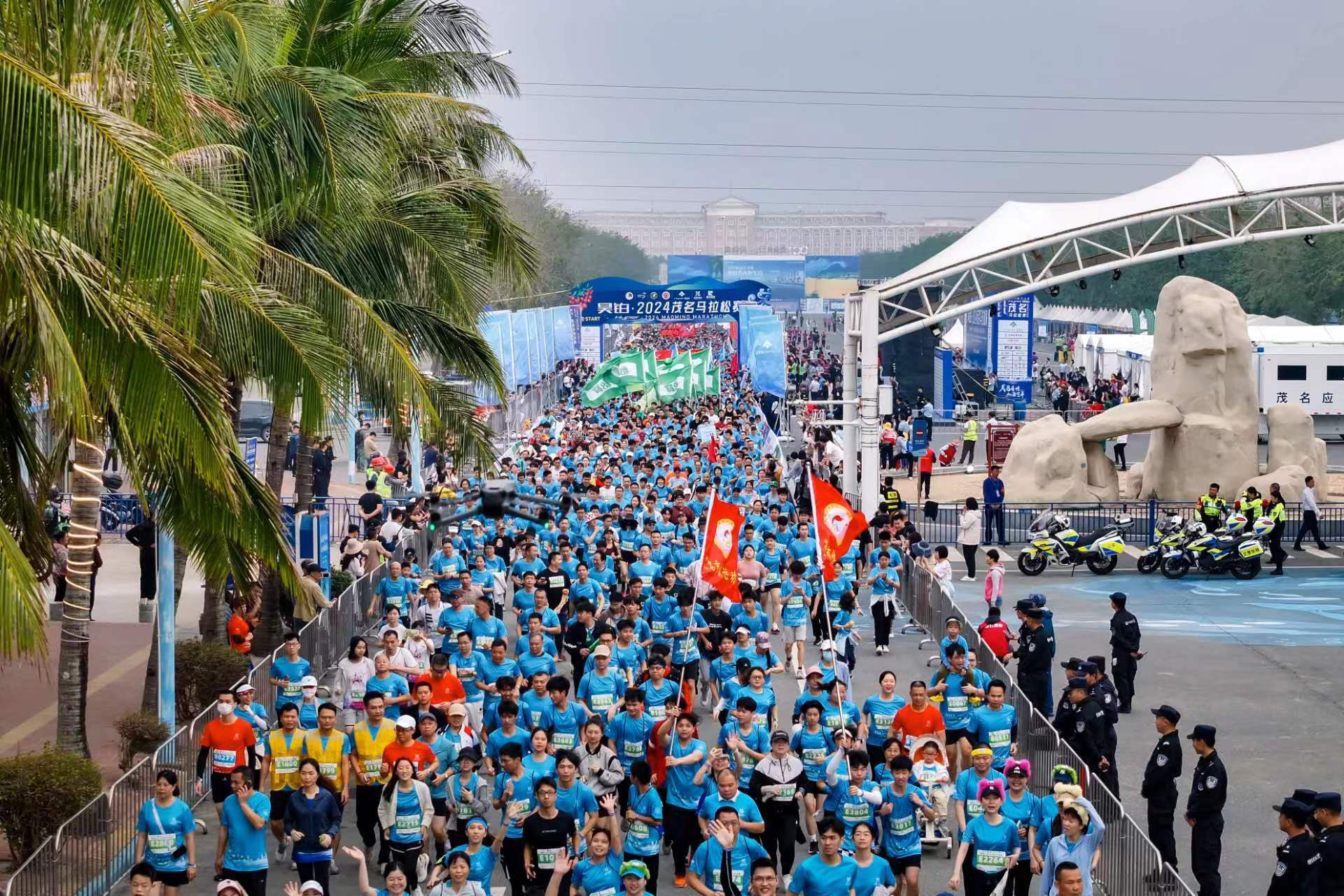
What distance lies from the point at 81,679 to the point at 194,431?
545 centimetres

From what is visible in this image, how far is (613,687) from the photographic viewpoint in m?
14.4

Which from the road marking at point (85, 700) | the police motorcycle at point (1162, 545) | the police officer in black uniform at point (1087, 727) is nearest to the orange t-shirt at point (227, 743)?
the road marking at point (85, 700)


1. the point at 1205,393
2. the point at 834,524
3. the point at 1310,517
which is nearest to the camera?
the point at 834,524

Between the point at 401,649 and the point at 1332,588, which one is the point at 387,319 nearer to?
the point at 401,649

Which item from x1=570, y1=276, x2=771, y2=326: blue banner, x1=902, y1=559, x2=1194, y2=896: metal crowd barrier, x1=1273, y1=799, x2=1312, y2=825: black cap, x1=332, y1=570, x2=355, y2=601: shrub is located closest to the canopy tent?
x1=332, y1=570, x2=355, y2=601: shrub

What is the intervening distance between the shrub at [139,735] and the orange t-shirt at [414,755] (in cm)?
337

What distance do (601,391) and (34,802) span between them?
30430 mm

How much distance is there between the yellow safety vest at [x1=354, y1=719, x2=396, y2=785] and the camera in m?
12.9

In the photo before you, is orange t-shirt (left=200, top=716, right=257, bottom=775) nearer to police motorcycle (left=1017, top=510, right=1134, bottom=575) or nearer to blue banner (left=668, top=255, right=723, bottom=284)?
police motorcycle (left=1017, top=510, right=1134, bottom=575)

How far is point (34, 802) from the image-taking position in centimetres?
1271

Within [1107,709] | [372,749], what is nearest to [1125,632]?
[1107,709]

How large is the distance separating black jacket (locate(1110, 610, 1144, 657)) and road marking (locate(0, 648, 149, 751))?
9601 millimetres

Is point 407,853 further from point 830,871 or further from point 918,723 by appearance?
point 918,723

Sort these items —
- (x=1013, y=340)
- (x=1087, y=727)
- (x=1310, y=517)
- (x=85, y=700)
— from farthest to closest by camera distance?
1. (x=1013, y=340)
2. (x=1310, y=517)
3. (x=85, y=700)
4. (x=1087, y=727)
